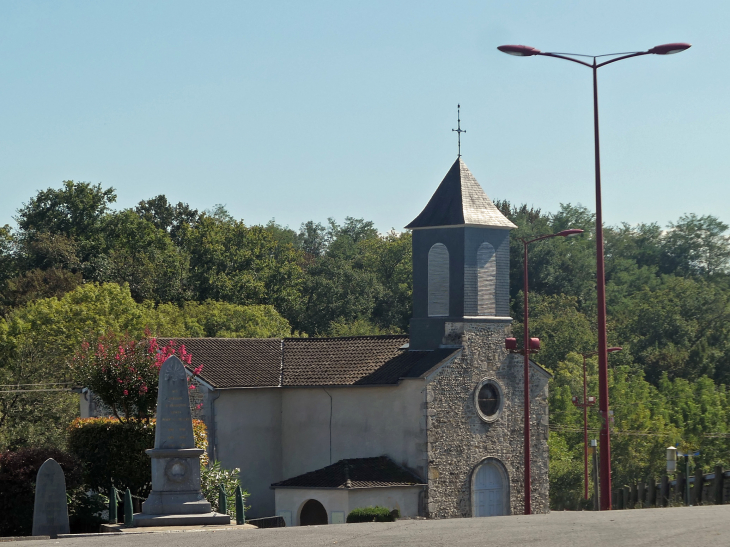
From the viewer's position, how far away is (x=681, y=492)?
38.1 metres

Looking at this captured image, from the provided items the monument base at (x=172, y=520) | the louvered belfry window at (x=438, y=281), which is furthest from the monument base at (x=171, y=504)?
the louvered belfry window at (x=438, y=281)

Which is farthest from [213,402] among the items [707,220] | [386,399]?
[707,220]

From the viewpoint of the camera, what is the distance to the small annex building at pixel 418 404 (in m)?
39.2

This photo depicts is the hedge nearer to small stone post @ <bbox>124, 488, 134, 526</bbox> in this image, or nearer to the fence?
small stone post @ <bbox>124, 488, 134, 526</bbox>

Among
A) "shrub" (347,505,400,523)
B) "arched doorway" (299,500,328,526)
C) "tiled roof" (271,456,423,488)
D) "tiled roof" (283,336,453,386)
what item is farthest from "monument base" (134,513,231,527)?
"tiled roof" (283,336,453,386)

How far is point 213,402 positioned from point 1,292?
3607 cm

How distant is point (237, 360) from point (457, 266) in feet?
29.8

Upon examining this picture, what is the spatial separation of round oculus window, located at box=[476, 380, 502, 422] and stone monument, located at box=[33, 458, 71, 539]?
18.3 meters

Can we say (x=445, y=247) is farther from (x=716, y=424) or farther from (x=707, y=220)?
(x=707, y=220)

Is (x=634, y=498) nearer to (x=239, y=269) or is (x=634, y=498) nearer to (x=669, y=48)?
(x=669, y=48)

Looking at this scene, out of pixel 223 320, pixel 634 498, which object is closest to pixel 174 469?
pixel 634 498

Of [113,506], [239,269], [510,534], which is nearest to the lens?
[510,534]

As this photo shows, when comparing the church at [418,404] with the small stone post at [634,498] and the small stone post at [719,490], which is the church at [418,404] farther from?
the small stone post at [719,490]

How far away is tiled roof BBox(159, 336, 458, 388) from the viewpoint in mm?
40812
